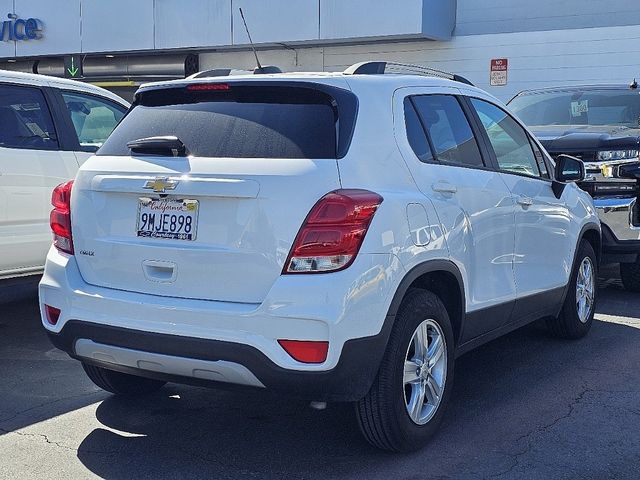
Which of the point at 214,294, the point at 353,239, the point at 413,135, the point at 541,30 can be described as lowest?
the point at 214,294

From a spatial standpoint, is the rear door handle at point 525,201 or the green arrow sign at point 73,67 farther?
the green arrow sign at point 73,67

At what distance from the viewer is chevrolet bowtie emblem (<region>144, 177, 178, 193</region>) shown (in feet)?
13.2

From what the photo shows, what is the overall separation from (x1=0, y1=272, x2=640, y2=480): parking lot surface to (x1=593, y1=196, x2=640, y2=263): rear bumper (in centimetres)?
158

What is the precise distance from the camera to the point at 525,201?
17.7ft

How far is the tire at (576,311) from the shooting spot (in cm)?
627

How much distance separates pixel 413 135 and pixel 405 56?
1600 cm

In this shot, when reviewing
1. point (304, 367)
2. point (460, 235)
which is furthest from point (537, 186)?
point (304, 367)

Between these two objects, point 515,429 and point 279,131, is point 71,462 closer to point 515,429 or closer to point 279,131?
point 279,131

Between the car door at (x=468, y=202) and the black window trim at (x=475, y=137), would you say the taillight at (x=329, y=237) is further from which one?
the black window trim at (x=475, y=137)

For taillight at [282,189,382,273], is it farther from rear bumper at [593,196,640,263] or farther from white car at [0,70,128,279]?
rear bumper at [593,196,640,263]

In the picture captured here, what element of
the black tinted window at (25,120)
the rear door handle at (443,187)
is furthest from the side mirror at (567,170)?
the black tinted window at (25,120)

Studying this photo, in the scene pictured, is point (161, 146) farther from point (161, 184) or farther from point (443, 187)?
point (443, 187)

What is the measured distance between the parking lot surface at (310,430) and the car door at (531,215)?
22.7 inches

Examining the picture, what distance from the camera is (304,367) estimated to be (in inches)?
147
